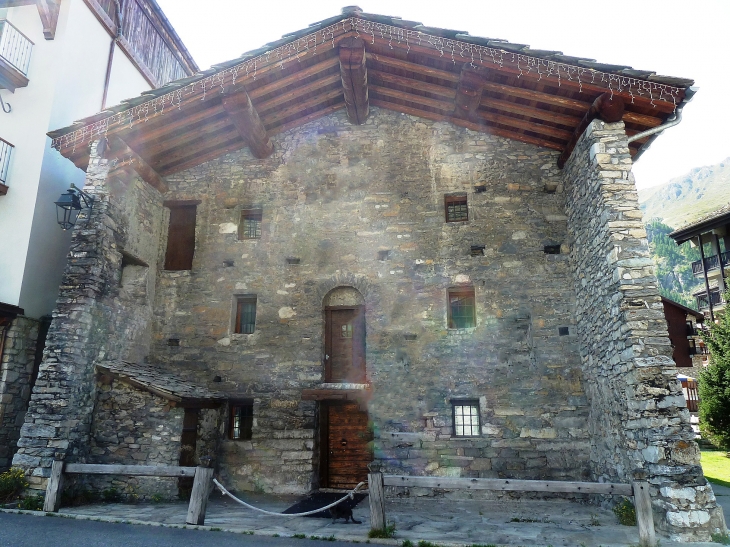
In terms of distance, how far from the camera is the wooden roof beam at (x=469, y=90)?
8.36 meters

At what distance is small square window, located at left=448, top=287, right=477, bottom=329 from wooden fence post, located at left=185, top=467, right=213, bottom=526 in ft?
16.8

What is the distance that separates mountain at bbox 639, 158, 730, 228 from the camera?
109812 mm

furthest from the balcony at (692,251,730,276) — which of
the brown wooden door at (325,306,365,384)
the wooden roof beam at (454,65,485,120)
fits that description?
the brown wooden door at (325,306,365,384)

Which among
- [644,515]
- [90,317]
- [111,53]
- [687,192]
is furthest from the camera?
[687,192]

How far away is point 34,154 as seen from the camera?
966cm

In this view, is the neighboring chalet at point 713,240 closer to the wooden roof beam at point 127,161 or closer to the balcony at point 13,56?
the wooden roof beam at point 127,161

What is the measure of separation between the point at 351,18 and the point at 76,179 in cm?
707

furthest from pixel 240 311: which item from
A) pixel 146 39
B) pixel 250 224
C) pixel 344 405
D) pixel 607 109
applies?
pixel 146 39

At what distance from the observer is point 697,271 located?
25516mm

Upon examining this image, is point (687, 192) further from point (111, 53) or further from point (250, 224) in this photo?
point (111, 53)

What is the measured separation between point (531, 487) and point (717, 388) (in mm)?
10512

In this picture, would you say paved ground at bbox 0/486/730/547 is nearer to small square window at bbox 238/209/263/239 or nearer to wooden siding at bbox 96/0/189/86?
small square window at bbox 238/209/263/239

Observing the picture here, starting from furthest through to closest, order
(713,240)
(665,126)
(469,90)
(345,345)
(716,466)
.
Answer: (713,240)
(716,466)
(345,345)
(469,90)
(665,126)

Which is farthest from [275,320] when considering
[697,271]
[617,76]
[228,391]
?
[697,271]
